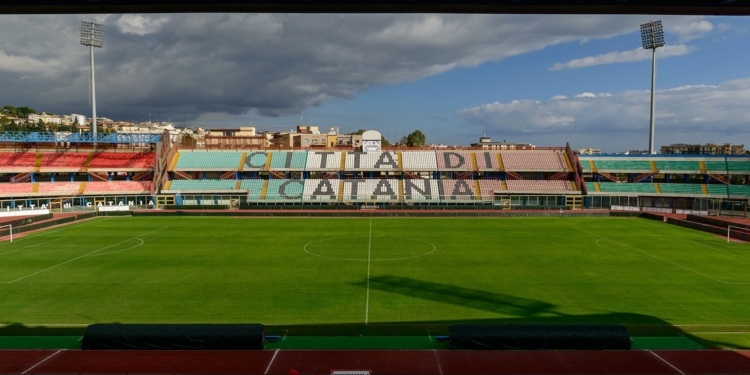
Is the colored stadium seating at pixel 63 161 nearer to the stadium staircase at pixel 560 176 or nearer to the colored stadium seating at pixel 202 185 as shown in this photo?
the colored stadium seating at pixel 202 185

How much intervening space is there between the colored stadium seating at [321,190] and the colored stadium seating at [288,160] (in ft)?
11.8

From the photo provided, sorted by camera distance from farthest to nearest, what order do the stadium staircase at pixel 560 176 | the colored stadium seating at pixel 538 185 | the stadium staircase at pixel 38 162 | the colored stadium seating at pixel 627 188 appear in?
the stadium staircase at pixel 560 176
the colored stadium seating at pixel 538 185
the colored stadium seating at pixel 627 188
the stadium staircase at pixel 38 162

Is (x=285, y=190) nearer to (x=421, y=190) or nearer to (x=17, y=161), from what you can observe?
(x=421, y=190)

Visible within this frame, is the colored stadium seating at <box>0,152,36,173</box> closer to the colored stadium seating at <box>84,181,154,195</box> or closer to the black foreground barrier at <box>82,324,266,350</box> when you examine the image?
the colored stadium seating at <box>84,181,154,195</box>

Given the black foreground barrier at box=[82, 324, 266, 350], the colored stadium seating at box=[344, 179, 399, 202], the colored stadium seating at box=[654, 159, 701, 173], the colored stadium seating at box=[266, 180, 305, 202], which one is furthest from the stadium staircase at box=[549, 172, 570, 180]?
the black foreground barrier at box=[82, 324, 266, 350]

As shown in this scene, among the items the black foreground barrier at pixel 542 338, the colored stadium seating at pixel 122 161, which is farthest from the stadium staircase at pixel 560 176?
the colored stadium seating at pixel 122 161

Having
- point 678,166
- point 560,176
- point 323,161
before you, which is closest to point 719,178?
point 678,166

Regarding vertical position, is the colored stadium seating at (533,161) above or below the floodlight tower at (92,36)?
below

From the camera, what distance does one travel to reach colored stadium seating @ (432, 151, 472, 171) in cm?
6462

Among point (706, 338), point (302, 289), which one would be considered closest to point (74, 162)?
point (302, 289)

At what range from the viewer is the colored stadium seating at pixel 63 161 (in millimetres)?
56244

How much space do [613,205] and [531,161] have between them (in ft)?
43.4
